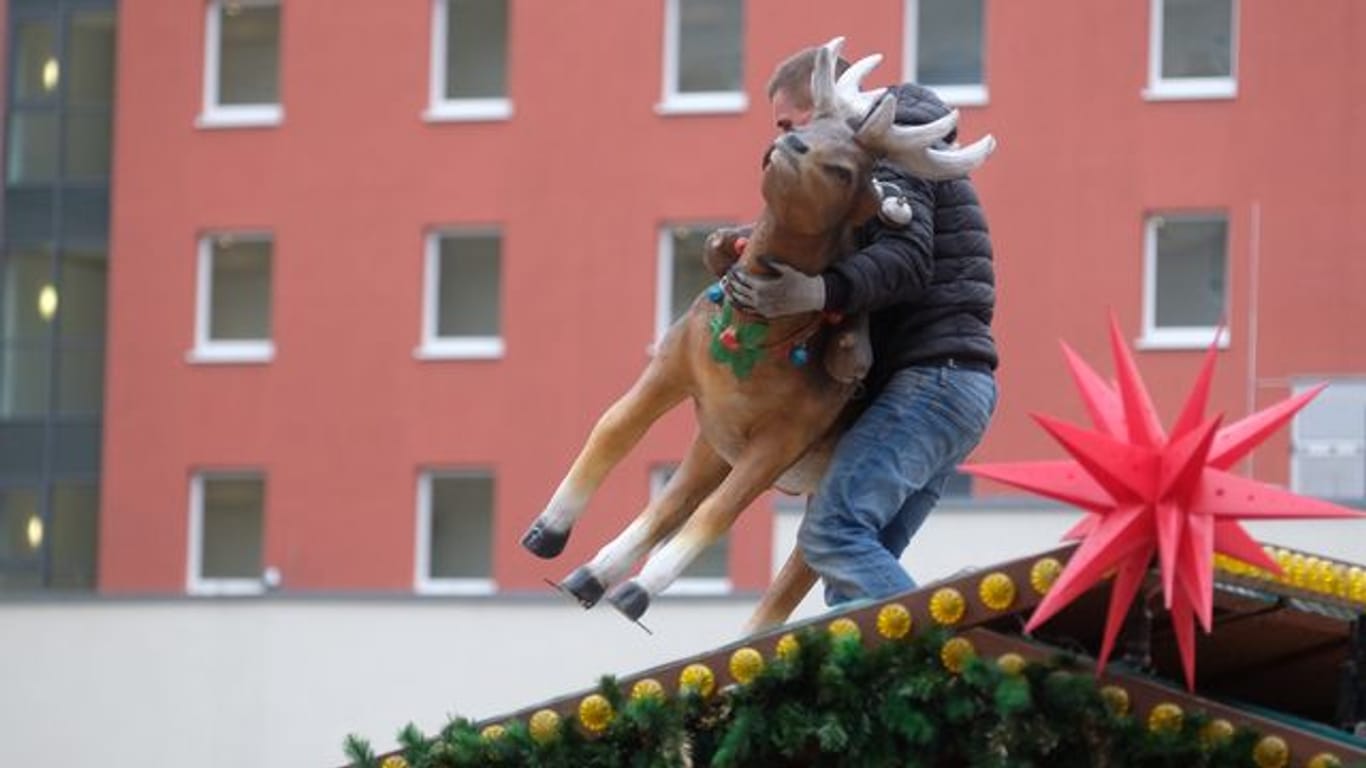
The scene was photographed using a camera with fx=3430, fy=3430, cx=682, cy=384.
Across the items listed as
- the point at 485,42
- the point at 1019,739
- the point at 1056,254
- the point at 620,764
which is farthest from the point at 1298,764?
the point at 485,42

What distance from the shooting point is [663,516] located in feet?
26.3

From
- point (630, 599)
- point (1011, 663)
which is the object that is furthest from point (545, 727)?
point (1011, 663)

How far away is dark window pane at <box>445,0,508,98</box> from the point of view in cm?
4088

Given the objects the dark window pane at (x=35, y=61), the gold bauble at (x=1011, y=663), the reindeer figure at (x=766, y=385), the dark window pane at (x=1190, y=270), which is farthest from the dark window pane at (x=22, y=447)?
the gold bauble at (x=1011, y=663)

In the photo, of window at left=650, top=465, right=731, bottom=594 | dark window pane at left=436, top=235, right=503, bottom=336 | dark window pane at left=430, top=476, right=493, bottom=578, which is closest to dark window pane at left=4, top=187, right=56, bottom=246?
dark window pane at left=436, top=235, right=503, bottom=336

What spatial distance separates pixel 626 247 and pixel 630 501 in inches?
119

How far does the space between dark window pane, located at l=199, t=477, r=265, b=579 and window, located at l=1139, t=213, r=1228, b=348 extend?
37.6 ft

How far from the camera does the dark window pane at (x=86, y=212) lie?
42.3m

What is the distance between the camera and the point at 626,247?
1543 inches

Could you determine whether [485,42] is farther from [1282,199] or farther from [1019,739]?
[1019,739]

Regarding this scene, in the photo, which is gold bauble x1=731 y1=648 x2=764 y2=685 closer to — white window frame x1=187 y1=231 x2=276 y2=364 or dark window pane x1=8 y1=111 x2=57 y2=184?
white window frame x1=187 y1=231 x2=276 y2=364

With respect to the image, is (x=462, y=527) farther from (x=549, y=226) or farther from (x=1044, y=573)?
(x=1044, y=573)

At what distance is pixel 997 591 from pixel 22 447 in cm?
3767

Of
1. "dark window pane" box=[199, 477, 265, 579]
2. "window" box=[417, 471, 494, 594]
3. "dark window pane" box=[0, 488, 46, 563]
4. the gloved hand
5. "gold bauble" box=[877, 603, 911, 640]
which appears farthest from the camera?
"dark window pane" box=[0, 488, 46, 563]
